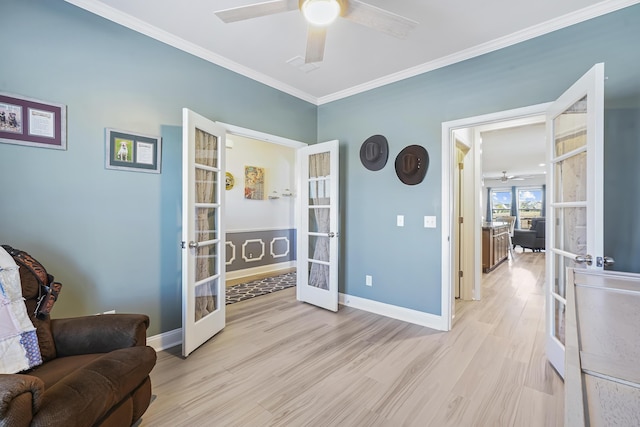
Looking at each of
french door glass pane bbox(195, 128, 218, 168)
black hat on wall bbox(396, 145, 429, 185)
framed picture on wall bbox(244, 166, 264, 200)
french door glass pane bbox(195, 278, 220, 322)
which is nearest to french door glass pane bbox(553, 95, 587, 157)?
black hat on wall bbox(396, 145, 429, 185)

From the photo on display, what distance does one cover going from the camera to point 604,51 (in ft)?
6.76

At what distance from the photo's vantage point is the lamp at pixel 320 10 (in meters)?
1.53

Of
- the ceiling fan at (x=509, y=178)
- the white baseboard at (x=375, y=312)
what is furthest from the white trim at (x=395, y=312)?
the ceiling fan at (x=509, y=178)

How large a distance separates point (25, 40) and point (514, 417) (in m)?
3.84

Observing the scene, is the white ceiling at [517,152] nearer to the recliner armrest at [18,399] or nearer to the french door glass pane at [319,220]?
the french door glass pane at [319,220]

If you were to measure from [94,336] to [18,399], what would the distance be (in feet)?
2.26

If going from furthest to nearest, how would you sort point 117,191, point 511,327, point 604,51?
1. point 511,327
2. point 117,191
3. point 604,51

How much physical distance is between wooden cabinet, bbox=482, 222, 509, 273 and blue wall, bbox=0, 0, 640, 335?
3.09 m

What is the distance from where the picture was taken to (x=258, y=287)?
4.48 m

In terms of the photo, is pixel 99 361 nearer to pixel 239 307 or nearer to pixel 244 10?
pixel 244 10

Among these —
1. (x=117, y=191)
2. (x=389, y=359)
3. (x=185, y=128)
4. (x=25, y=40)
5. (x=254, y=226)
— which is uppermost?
(x=25, y=40)

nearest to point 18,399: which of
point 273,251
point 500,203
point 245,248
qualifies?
point 245,248

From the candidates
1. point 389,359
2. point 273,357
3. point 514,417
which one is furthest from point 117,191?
point 514,417

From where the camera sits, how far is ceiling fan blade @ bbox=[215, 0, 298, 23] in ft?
5.18
